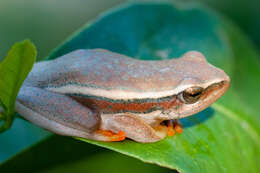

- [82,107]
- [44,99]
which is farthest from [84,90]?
[44,99]

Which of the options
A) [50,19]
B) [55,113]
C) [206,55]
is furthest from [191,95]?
[50,19]

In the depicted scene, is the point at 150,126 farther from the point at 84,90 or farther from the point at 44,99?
the point at 44,99

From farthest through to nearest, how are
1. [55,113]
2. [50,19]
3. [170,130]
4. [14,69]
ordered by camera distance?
1. [50,19]
2. [170,130]
3. [55,113]
4. [14,69]

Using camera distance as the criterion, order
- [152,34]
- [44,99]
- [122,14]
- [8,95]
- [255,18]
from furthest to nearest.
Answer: [255,18]
[152,34]
[122,14]
[44,99]
[8,95]

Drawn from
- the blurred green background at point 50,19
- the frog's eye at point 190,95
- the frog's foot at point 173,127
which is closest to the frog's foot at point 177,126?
the frog's foot at point 173,127

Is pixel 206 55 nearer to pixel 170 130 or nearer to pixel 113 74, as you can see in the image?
pixel 170 130

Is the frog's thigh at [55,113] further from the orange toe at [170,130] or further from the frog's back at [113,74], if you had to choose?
the orange toe at [170,130]

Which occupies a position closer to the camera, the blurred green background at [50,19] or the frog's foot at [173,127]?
the frog's foot at [173,127]
